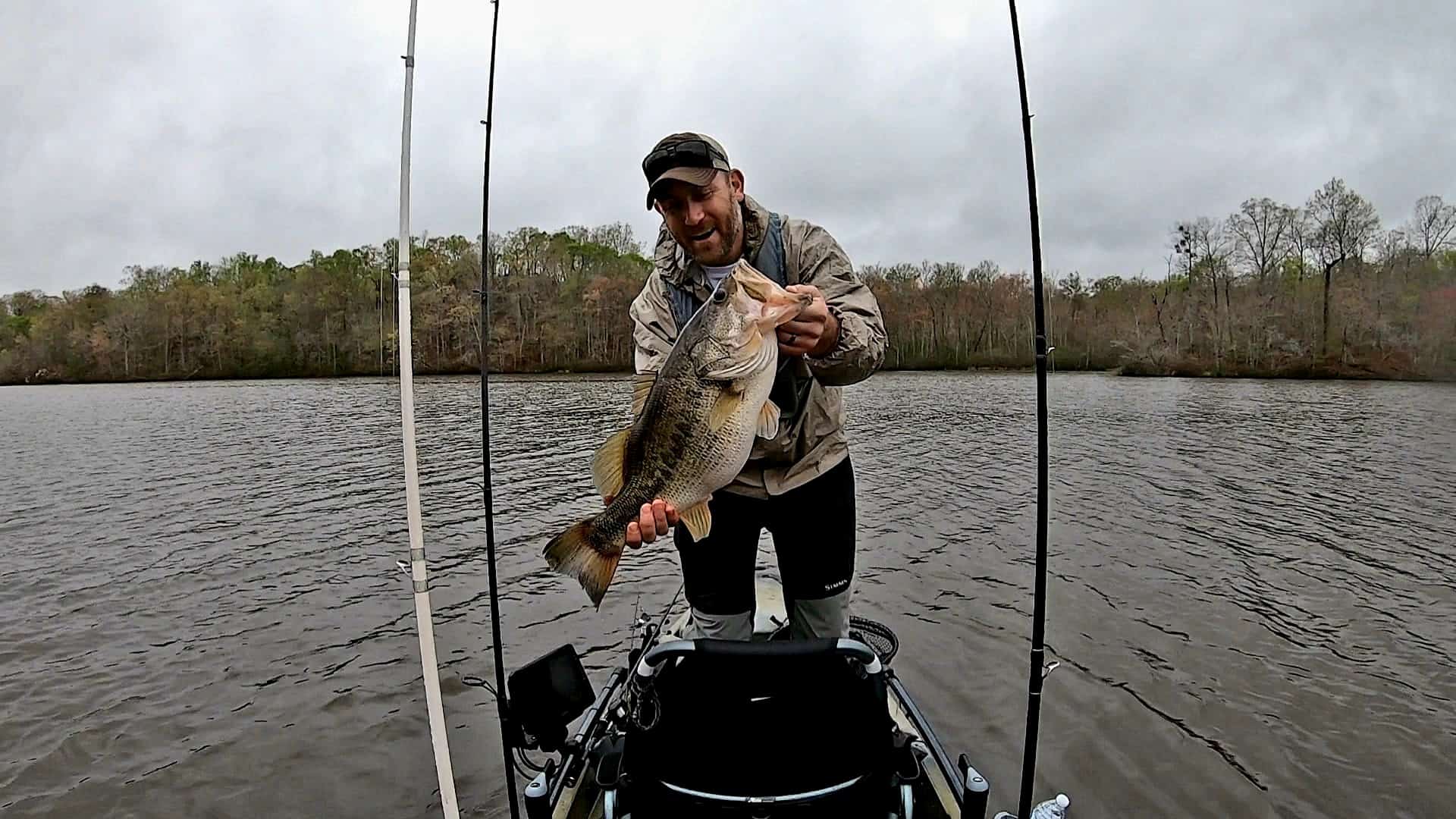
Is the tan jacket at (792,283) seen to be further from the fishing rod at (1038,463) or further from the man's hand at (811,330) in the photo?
the fishing rod at (1038,463)

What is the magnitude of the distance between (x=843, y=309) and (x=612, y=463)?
1.03 meters

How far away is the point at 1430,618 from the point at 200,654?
532 inches

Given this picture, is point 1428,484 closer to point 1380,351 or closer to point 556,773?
point 556,773

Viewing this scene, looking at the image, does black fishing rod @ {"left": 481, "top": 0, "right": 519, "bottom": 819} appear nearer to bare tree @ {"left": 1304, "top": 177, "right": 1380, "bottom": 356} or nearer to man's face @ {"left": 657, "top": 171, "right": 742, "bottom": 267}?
man's face @ {"left": 657, "top": 171, "right": 742, "bottom": 267}

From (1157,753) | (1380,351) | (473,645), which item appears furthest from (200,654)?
(1380,351)

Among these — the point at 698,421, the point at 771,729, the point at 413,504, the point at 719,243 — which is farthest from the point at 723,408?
the point at 413,504

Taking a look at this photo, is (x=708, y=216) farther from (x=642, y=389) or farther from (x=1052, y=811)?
(x=1052, y=811)

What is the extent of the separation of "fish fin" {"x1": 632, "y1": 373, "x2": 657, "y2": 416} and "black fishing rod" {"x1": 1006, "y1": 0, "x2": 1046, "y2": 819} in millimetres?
1523

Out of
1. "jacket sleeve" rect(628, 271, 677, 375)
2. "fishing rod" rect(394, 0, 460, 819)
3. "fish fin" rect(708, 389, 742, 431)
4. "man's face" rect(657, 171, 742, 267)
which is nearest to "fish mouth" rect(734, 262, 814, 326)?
"fish fin" rect(708, 389, 742, 431)

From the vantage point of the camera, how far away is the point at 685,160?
2818 mm

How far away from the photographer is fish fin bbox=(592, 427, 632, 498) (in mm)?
3031

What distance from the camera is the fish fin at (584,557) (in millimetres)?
2863

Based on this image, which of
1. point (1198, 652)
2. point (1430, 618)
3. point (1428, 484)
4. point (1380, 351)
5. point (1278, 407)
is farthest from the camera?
point (1380, 351)

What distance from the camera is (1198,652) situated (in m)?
8.33
